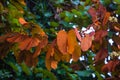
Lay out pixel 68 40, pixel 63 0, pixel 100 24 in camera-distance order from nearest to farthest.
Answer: pixel 68 40
pixel 100 24
pixel 63 0

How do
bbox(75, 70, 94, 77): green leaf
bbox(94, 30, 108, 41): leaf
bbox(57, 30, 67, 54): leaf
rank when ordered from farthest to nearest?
1. bbox(75, 70, 94, 77): green leaf
2. bbox(94, 30, 108, 41): leaf
3. bbox(57, 30, 67, 54): leaf

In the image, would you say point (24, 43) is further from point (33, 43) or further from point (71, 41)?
point (71, 41)

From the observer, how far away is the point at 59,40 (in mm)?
718

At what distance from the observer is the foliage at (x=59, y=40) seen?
760 millimetres

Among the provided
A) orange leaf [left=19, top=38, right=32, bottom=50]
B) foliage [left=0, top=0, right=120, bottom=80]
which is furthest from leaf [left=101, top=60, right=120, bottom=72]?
orange leaf [left=19, top=38, right=32, bottom=50]

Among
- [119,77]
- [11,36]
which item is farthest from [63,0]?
[11,36]

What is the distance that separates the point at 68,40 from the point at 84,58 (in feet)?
2.82

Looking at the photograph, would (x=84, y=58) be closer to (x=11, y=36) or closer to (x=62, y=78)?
(x=62, y=78)

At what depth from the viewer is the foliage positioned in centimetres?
76

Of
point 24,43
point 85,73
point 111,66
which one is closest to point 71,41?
point 24,43

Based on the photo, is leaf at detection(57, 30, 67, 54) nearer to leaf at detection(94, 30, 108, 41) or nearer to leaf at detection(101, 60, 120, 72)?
leaf at detection(94, 30, 108, 41)

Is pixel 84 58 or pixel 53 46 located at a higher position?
pixel 53 46

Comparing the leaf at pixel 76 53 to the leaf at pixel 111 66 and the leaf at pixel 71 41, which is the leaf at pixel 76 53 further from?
the leaf at pixel 111 66

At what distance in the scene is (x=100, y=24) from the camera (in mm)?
A: 888
